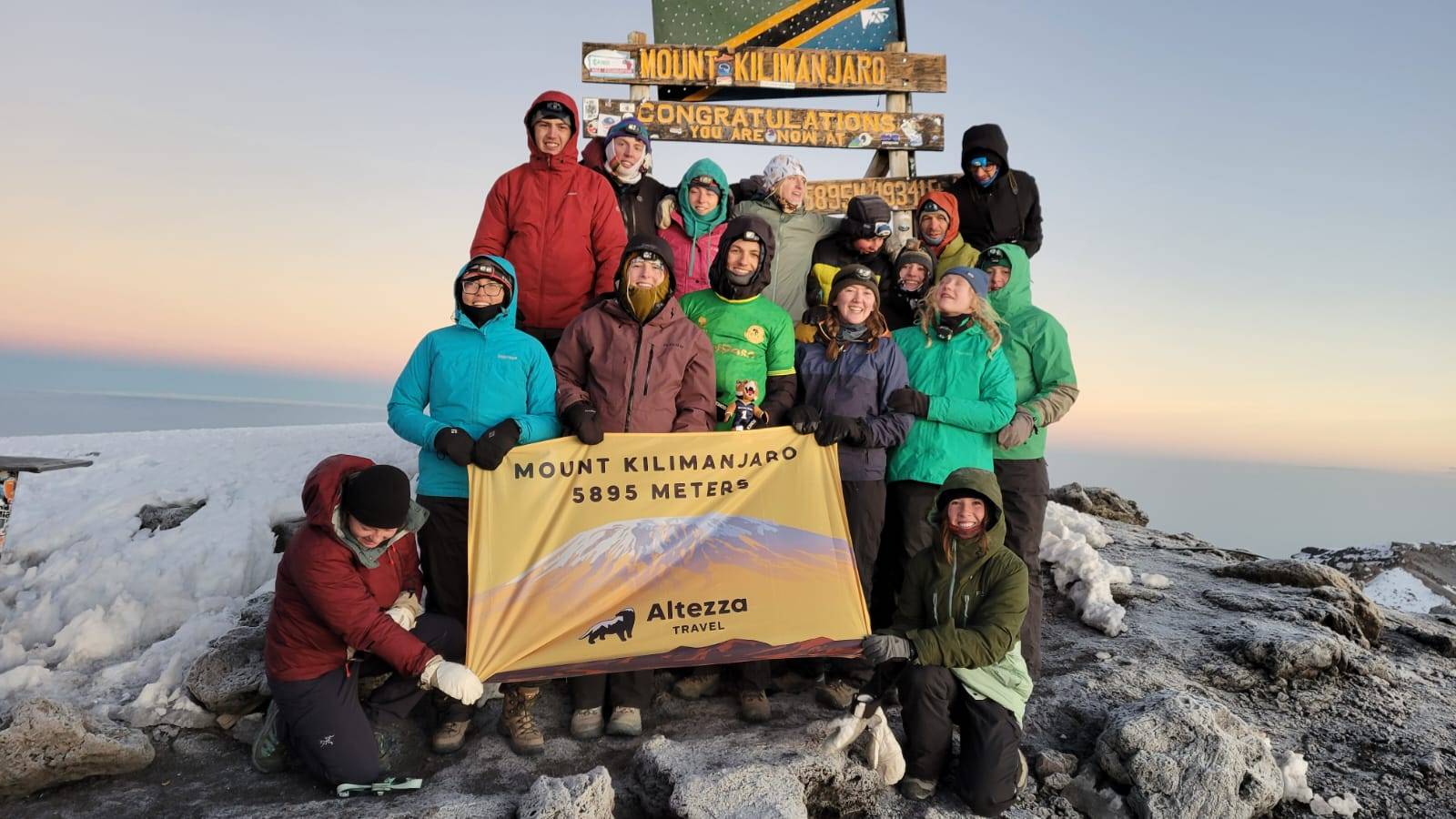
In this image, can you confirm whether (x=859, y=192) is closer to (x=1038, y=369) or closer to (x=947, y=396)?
(x=1038, y=369)

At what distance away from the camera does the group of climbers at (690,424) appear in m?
3.80

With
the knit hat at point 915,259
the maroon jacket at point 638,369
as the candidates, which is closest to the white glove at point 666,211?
the maroon jacket at point 638,369

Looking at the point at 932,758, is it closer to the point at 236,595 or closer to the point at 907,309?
the point at 907,309

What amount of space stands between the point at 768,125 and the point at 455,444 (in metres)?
6.17

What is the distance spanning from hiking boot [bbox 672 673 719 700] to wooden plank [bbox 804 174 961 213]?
5.86 metres

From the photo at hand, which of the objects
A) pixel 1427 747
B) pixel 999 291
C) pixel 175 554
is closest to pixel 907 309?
pixel 999 291

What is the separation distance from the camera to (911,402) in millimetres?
4633

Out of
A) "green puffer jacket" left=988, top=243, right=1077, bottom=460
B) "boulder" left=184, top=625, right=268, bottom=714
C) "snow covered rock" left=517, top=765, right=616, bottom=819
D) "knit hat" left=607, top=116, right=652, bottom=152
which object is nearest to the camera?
"snow covered rock" left=517, top=765, right=616, bottom=819

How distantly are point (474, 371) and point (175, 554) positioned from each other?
14.4 ft

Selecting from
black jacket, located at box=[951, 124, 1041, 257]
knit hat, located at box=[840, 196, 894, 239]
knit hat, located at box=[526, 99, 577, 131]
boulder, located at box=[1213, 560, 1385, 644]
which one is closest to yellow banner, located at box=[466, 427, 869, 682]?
knit hat, located at box=[840, 196, 894, 239]

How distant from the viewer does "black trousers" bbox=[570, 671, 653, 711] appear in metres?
4.33

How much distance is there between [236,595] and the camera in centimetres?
629

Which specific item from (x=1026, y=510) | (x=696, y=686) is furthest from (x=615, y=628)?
(x=1026, y=510)

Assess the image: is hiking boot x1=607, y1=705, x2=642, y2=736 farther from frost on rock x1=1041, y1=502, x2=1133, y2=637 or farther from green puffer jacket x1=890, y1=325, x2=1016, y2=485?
frost on rock x1=1041, y1=502, x2=1133, y2=637
